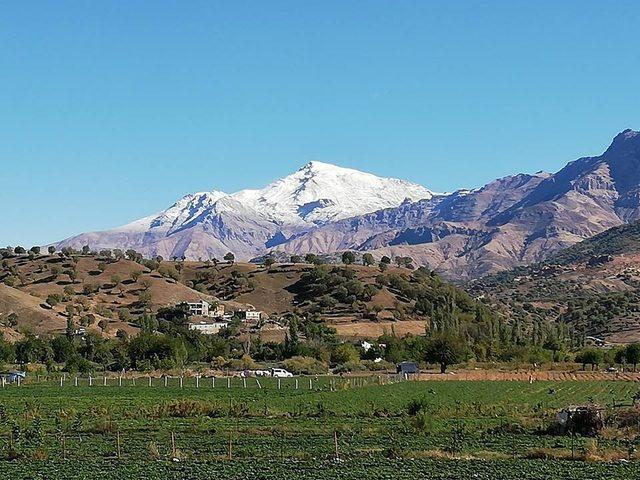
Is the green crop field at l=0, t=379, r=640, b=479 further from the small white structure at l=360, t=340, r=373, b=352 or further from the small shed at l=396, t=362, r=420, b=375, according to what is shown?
the small white structure at l=360, t=340, r=373, b=352

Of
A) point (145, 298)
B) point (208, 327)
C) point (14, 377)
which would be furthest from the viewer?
point (145, 298)

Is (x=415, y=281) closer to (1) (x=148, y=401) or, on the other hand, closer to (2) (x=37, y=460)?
(1) (x=148, y=401)

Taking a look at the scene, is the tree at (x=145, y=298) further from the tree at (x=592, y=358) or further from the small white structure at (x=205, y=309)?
the tree at (x=592, y=358)

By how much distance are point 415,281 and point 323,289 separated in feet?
79.4

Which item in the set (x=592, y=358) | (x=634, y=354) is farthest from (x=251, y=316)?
(x=634, y=354)

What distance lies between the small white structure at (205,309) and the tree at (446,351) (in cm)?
5621

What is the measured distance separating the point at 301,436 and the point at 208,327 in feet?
359

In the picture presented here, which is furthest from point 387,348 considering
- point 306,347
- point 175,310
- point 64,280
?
point 64,280

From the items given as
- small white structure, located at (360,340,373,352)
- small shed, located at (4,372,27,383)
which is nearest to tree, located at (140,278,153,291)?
small white structure, located at (360,340,373,352)

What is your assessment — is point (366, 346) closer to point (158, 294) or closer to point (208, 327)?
point (208, 327)

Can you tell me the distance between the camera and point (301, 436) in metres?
41.2

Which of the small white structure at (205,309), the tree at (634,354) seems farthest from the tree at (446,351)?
the small white structure at (205,309)

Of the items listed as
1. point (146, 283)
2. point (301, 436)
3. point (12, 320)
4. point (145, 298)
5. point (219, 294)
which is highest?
point (146, 283)

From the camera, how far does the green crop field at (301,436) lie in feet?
103
